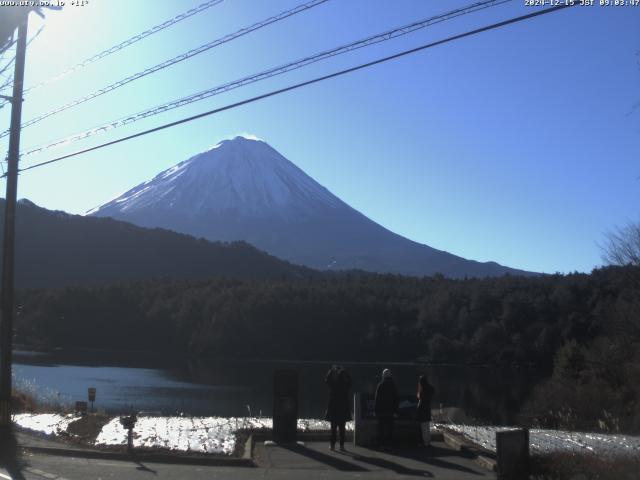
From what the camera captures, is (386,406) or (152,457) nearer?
(152,457)

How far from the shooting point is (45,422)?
16062mm

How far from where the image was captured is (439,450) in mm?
13211

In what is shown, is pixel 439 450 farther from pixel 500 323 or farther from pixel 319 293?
pixel 319 293

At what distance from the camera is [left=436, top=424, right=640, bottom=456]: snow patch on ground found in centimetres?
1152

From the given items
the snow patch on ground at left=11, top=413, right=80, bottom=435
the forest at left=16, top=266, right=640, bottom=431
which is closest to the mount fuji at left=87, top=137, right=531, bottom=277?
the forest at left=16, top=266, right=640, bottom=431

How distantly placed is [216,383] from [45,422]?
3784 cm

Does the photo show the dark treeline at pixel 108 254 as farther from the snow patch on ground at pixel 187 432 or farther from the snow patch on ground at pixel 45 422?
the snow patch on ground at pixel 187 432

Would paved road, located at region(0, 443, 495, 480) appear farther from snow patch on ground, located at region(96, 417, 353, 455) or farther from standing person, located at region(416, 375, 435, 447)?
snow patch on ground, located at region(96, 417, 353, 455)

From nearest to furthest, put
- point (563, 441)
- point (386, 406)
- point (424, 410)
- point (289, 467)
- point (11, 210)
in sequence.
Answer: point (289, 467) → point (386, 406) → point (563, 441) → point (424, 410) → point (11, 210)

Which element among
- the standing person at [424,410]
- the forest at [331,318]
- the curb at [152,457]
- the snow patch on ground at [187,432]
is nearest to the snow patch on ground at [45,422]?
the snow patch on ground at [187,432]

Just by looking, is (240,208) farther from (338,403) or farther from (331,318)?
(338,403)

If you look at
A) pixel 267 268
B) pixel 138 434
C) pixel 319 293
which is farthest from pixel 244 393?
pixel 267 268

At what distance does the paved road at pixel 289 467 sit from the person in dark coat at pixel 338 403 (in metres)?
0.41

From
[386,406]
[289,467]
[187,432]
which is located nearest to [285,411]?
[386,406]
